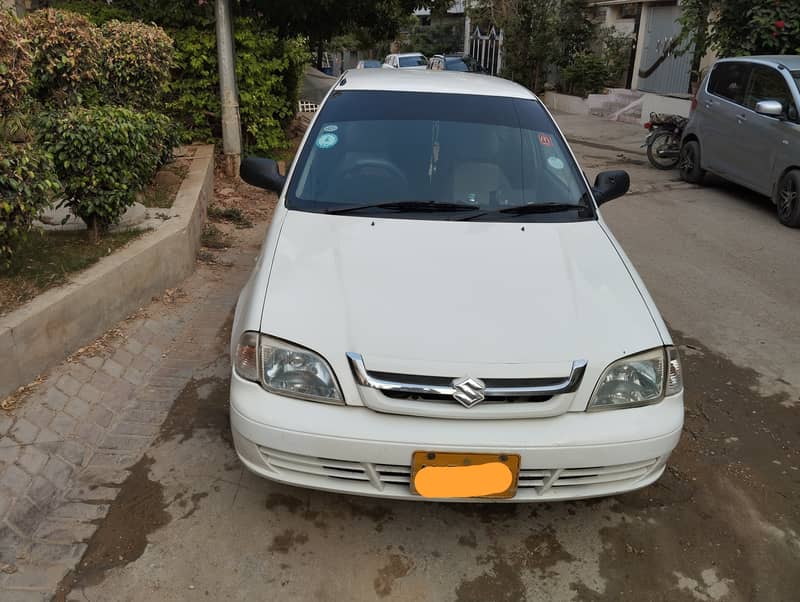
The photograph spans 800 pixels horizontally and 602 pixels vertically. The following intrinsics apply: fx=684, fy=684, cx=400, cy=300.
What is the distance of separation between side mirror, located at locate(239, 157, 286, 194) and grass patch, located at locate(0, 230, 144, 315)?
1.24m

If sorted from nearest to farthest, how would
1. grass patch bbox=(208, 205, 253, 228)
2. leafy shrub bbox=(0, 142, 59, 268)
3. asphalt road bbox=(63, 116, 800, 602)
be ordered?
1. asphalt road bbox=(63, 116, 800, 602)
2. leafy shrub bbox=(0, 142, 59, 268)
3. grass patch bbox=(208, 205, 253, 228)

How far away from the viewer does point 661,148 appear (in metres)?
10.9

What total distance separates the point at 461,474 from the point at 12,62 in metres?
3.21

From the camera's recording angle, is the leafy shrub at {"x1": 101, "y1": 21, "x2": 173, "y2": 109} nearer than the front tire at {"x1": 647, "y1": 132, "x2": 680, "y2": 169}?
Yes

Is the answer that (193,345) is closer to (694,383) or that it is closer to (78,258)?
(78,258)

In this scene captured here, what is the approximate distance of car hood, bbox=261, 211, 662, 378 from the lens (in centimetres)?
253

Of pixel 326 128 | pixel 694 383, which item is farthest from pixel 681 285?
pixel 326 128

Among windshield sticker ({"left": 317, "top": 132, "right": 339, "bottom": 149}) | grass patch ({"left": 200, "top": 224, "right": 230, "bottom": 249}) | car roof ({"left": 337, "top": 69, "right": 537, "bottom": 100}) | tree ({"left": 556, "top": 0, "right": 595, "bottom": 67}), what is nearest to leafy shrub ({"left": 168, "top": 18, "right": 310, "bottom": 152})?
grass patch ({"left": 200, "top": 224, "right": 230, "bottom": 249})

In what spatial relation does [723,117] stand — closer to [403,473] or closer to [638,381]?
[638,381]

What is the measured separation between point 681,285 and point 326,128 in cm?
359

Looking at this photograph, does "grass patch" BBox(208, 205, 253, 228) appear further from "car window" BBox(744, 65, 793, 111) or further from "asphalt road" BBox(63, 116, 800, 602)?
"car window" BBox(744, 65, 793, 111)

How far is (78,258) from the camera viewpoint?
441cm

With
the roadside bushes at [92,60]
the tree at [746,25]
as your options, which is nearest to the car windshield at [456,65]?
the tree at [746,25]

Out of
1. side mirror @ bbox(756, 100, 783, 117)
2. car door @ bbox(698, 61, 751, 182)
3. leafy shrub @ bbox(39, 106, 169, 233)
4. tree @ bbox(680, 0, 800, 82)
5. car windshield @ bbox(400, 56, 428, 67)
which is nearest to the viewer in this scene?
leafy shrub @ bbox(39, 106, 169, 233)
